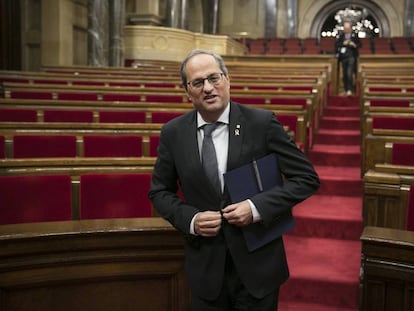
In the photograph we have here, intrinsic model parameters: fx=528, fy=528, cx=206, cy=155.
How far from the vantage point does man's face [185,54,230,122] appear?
3.14 ft

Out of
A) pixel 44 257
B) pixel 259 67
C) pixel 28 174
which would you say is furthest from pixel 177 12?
pixel 44 257

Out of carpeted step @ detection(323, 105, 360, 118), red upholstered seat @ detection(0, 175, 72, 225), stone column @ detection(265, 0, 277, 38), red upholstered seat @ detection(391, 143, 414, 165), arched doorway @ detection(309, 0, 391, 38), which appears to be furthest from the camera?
arched doorway @ detection(309, 0, 391, 38)

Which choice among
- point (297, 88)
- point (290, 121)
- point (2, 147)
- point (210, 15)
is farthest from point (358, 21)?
point (2, 147)

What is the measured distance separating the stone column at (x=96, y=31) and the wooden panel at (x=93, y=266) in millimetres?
5942

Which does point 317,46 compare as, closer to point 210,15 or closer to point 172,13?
point 210,15

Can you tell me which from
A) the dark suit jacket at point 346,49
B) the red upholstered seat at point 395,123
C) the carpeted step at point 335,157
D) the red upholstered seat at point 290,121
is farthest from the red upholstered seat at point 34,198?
the dark suit jacket at point 346,49

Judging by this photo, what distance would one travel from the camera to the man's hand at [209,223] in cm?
93

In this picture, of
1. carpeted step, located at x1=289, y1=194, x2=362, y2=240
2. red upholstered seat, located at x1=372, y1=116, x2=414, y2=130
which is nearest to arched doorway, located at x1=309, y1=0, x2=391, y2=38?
red upholstered seat, located at x1=372, y1=116, x2=414, y2=130

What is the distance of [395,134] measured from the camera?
226cm

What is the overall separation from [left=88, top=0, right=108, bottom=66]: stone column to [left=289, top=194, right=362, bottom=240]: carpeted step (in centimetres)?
502

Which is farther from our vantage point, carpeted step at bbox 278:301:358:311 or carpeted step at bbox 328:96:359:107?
carpeted step at bbox 328:96:359:107

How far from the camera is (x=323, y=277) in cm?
186

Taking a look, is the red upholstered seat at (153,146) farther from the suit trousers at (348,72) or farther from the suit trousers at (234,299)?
the suit trousers at (348,72)

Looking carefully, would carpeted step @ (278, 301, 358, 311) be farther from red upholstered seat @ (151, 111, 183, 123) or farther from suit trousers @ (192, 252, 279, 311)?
red upholstered seat @ (151, 111, 183, 123)
